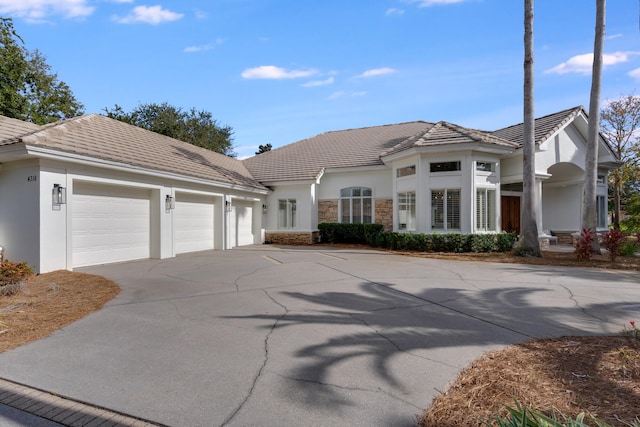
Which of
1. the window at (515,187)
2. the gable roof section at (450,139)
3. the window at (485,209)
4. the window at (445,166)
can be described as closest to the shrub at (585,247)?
the window at (485,209)

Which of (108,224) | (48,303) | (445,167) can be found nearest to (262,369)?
(48,303)

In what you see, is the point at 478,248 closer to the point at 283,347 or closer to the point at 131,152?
the point at 283,347

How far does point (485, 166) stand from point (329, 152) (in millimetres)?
9670

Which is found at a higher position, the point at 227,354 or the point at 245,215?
the point at 245,215

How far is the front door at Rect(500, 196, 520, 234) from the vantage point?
18578mm

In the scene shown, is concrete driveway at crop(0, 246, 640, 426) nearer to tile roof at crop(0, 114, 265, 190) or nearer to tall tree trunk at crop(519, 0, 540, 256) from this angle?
tile roof at crop(0, 114, 265, 190)

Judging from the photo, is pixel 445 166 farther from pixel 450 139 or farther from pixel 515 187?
pixel 515 187

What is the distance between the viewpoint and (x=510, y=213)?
1880 cm

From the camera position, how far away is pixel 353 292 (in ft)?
24.2

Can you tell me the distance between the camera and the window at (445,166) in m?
15.2

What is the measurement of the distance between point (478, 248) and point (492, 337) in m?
10.5

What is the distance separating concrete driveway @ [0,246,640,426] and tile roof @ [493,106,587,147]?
30.8 ft

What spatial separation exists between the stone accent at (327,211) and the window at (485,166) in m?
7.91

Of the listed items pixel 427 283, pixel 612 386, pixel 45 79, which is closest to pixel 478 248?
pixel 427 283
